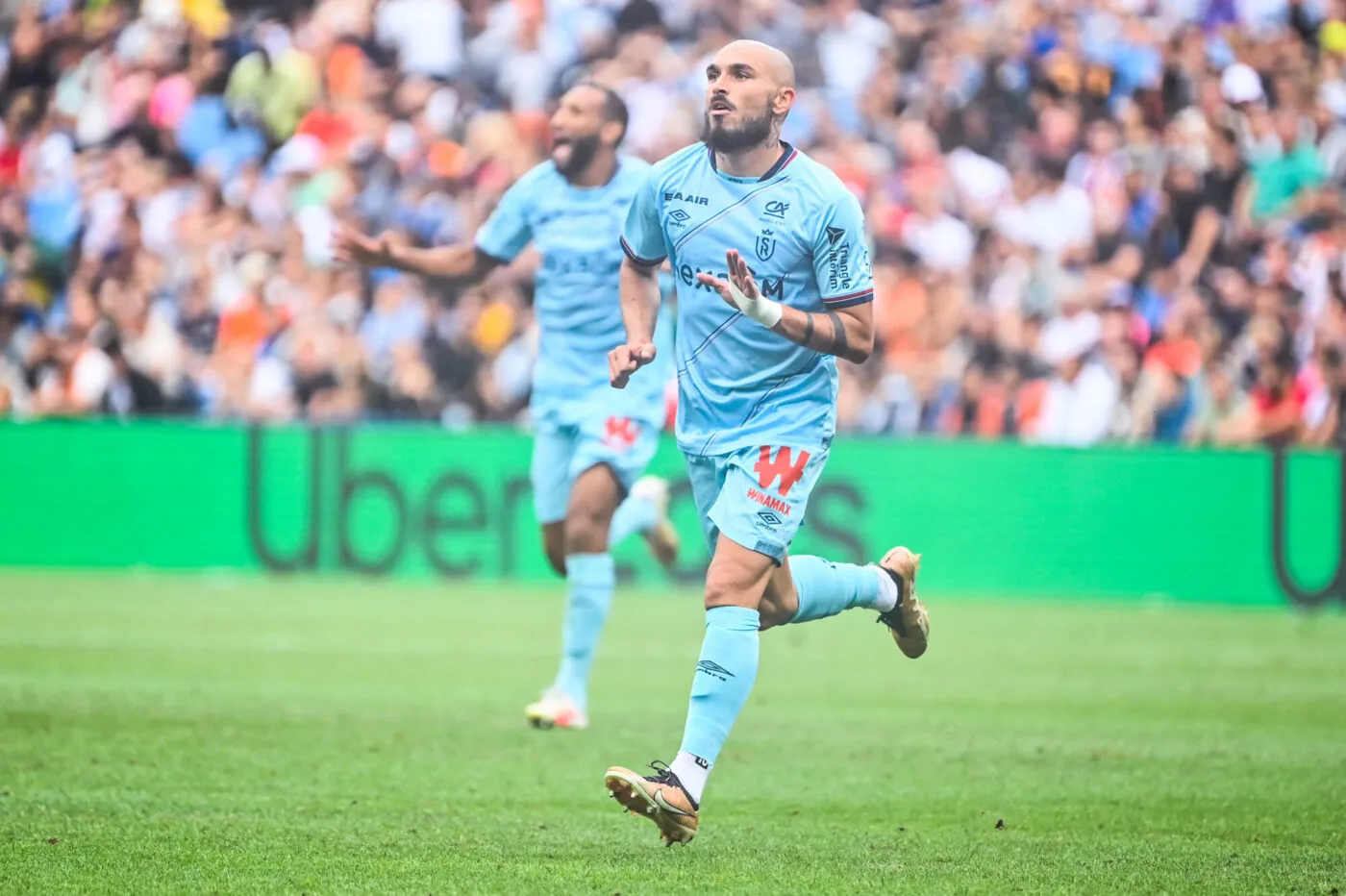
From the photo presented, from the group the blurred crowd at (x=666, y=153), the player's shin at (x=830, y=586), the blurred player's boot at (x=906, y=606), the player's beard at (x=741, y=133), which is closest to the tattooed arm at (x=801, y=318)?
the player's beard at (x=741, y=133)

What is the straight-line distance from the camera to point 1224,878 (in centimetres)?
612

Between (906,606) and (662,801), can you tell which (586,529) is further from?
(662,801)

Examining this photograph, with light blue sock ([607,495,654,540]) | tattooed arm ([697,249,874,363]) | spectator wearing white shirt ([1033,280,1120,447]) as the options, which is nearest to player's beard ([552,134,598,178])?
light blue sock ([607,495,654,540])

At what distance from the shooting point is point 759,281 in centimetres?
707

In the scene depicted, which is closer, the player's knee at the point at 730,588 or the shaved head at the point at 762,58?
the player's knee at the point at 730,588

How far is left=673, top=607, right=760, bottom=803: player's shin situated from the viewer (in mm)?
6609

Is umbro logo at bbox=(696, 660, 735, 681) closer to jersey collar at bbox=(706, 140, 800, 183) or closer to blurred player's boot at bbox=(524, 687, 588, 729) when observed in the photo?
jersey collar at bbox=(706, 140, 800, 183)

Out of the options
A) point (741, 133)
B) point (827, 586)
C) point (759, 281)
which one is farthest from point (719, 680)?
point (741, 133)

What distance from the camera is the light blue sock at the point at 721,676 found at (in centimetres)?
664

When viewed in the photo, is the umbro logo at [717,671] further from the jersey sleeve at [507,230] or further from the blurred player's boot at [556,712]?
the jersey sleeve at [507,230]

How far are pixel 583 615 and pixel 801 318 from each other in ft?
12.6

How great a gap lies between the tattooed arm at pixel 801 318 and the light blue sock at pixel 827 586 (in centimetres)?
91

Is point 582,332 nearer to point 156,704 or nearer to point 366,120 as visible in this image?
point 156,704

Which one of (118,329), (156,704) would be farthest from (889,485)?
(156,704)
